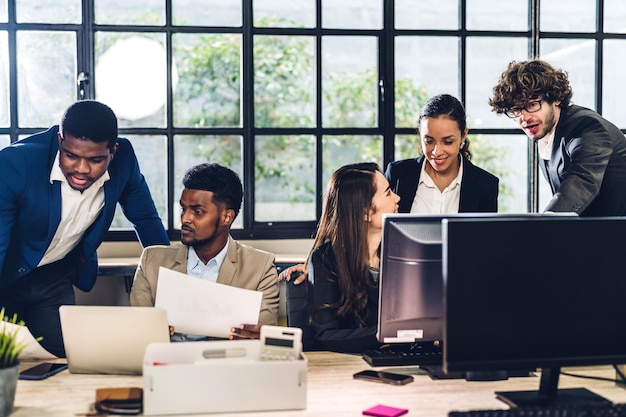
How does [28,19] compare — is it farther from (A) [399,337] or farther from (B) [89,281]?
(A) [399,337]

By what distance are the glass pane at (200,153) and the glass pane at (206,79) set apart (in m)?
0.08

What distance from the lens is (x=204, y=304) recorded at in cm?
184

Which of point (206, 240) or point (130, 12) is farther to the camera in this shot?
point (130, 12)

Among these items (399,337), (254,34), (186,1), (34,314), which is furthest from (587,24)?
(34,314)

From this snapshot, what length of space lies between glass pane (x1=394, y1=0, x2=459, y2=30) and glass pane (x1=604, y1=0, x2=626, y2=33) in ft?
2.79

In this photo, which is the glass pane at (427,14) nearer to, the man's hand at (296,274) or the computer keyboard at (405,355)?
the man's hand at (296,274)

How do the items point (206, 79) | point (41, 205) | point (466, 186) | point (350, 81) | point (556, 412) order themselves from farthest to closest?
point (350, 81)
point (206, 79)
point (466, 186)
point (41, 205)
point (556, 412)

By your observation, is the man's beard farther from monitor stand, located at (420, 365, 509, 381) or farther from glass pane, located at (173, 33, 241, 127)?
glass pane, located at (173, 33, 241, 127)

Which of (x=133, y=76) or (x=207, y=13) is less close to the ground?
(x=207, y=13)

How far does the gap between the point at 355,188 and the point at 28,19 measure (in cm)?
221

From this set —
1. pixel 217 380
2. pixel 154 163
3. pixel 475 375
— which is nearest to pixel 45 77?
pixel 154 163

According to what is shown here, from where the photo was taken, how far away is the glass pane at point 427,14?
12.6 ft

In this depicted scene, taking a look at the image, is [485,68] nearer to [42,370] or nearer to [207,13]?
[207,13]

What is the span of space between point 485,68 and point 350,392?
8.85ft
